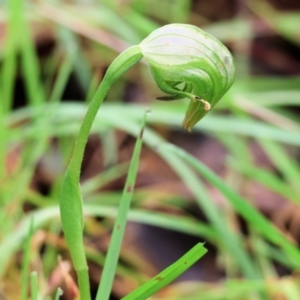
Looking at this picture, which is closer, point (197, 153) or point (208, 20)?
point (197, 153)

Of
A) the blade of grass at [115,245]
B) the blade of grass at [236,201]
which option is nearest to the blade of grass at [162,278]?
the blade of grass at [115,245]

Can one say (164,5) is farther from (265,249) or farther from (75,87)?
(265,249)

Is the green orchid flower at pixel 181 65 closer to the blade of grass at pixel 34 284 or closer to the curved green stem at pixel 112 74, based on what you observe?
the curved green stem at pixel 112 74

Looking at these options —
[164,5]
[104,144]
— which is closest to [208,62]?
[104,144]

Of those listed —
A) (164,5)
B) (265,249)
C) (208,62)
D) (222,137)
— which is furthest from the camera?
(164,5)

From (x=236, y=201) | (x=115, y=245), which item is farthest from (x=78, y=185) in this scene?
(x=236, y=201)

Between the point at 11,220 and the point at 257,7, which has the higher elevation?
the point at 257,7
